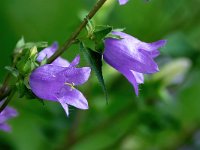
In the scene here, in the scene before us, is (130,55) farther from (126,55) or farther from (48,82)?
(48,82)

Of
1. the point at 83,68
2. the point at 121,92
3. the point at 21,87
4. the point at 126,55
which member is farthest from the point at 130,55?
the point at 121,92

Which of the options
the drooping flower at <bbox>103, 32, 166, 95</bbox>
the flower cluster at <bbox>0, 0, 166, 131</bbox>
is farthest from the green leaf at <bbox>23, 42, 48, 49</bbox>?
the drooping flower at <bbox>103, 32, 166, 95</bbox>

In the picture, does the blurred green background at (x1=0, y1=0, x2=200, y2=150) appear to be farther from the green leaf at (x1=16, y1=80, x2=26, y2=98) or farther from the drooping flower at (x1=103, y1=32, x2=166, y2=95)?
the green leaf at (x1=16, y1=80, x2=26, y2=98)

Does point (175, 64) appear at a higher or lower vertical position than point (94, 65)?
lower

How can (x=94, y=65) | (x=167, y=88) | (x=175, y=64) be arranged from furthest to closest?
(x=167, y=88)
(x=175, y=64)
(x=94, y=65)

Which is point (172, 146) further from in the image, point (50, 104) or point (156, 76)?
point (50, 104)

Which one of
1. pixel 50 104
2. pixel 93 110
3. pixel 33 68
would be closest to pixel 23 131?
pixel 50 104
